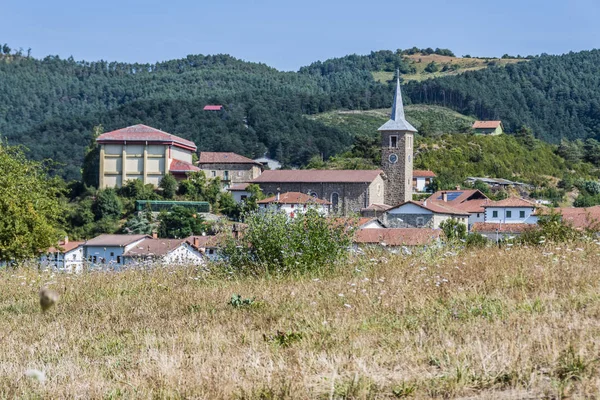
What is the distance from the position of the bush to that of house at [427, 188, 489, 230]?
59824mm

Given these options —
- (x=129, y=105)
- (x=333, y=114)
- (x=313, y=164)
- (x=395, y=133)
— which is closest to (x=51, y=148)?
(x=129, y=105)

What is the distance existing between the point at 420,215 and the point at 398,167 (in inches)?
626

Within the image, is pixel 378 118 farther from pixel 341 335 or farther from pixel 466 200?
pixel 341 335

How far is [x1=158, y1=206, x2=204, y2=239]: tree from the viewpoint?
62.9m

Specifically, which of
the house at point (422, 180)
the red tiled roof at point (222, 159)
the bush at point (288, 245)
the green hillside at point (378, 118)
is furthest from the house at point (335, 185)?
the bush at point (288, 245)

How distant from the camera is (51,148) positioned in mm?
154250

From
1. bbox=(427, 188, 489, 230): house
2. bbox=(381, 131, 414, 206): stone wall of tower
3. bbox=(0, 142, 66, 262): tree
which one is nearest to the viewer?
bbox=(0, 142, 66, 262): tree

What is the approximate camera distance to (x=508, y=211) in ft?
225

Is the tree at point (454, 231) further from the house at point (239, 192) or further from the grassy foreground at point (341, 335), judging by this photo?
the house at point (239, 192)

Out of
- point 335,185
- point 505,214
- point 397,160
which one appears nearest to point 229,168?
point 335,185

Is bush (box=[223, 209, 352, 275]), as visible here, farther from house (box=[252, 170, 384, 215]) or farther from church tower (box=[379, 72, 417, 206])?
church tower (box=[379, 72, 417, 206])

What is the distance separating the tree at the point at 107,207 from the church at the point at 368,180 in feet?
48.7

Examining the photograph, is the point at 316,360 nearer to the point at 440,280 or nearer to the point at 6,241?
the point at 440,280

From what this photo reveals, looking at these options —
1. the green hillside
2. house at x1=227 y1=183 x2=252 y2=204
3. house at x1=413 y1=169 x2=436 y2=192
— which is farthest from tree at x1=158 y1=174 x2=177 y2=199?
the green hillside
